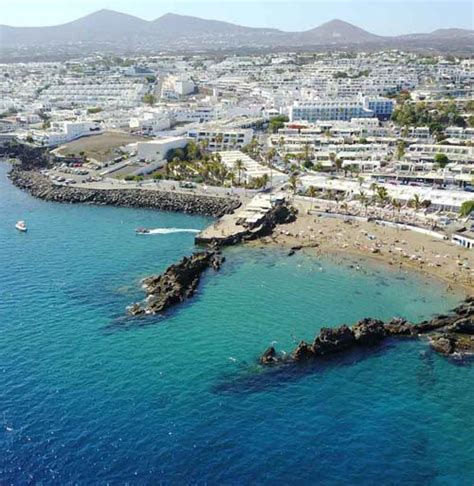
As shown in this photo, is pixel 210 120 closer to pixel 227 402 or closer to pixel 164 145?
pixel 164 145

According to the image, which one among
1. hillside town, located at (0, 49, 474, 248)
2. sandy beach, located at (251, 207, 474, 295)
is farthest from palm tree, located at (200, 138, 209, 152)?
sandy beach, located at (251, 207, 474, 295)

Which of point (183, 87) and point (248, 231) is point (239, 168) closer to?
point (248, 231)

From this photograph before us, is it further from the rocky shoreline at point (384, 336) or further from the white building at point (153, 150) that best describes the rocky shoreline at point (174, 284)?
the white building at point (153, 150)

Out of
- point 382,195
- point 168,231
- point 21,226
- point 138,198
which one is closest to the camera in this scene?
point 168,231

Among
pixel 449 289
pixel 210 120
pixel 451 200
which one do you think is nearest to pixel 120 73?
pixel 210 120

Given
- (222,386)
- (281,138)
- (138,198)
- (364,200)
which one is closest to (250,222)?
(364,200)

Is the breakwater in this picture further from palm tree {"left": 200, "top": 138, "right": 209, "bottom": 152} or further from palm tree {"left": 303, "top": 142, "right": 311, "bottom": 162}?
palm tree {"left": 200, "top": 138, "right": 209, "bottom": 152}
